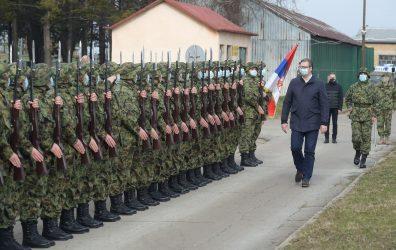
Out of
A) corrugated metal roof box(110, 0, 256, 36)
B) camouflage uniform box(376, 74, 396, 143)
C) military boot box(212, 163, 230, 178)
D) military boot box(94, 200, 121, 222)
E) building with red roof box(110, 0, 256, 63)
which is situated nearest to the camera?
military boot box(94, 200, 121, 222)

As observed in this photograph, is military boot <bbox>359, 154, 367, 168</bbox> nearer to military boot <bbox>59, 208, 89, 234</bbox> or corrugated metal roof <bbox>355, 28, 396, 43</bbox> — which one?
military boot <bbox>59, 208, 89, 234</bbox>

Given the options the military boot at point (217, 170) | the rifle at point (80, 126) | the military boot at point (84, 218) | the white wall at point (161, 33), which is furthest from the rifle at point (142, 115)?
the white wall at point (161, 33)

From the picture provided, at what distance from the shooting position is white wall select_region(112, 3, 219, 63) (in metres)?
33.3

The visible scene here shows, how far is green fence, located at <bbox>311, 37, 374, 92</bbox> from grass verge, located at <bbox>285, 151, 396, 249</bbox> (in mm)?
32668

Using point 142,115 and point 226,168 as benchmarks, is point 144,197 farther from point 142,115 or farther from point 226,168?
point 226,168

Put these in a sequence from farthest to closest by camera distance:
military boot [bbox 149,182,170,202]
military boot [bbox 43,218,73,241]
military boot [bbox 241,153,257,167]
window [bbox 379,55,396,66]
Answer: window [bbox 379,55,396,66], military boot [bbox 241,153,257,167], military boot [bbox 149,182,170,202], military boot [bbox 43,218,73,241]

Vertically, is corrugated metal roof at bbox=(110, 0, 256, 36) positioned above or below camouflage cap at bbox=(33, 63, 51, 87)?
above

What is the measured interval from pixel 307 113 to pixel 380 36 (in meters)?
95.5

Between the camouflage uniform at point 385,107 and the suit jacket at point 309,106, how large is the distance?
6.90 metres

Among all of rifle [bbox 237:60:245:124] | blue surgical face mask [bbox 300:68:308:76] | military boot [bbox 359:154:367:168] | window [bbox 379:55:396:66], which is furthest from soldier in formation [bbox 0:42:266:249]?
window [bbox 379:55:396:66]

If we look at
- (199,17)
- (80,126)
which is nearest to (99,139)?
(80,126)

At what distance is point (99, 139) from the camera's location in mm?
9297

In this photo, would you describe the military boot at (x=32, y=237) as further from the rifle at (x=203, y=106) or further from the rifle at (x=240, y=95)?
the rifle at (x=240, y=95)

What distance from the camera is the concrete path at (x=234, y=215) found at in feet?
29.0
